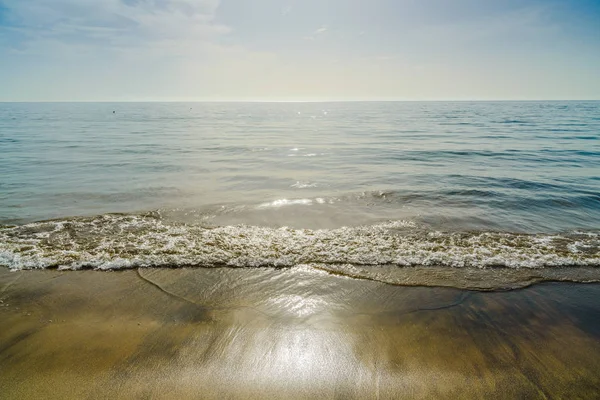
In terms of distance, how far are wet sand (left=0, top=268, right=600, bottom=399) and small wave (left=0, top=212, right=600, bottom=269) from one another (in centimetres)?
66

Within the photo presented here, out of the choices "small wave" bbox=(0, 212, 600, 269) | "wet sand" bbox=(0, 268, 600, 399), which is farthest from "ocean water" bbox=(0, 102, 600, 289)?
"wet sand" bbox=(0, 268, 600, 399)

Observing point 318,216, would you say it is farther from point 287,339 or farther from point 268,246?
point 287,339

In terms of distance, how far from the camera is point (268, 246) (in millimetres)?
7250

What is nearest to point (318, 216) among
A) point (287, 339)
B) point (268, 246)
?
point (268, 246)

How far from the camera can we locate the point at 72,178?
14094mm

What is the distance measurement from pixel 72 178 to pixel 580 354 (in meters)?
17.9

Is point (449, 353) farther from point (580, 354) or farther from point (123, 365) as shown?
point (123, 365)

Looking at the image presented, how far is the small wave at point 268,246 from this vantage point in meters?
6.47

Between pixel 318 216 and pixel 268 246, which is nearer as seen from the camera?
pixel 268 246

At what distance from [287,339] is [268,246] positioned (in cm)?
321

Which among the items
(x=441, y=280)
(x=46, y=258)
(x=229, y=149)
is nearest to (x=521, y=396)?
(x=441, y=280)

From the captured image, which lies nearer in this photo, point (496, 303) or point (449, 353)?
point (449, 353)

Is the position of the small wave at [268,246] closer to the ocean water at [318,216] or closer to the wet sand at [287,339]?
the ocean water at [318,216]

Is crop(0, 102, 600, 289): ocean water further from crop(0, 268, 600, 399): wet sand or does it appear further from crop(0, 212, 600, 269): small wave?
crop(0, 268, 600, 399): wet sand
